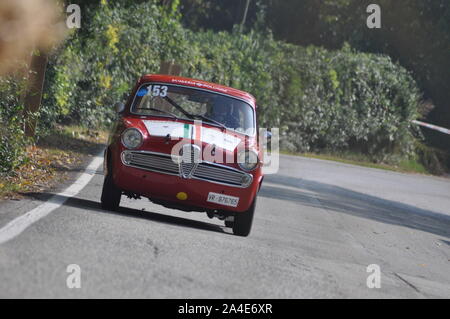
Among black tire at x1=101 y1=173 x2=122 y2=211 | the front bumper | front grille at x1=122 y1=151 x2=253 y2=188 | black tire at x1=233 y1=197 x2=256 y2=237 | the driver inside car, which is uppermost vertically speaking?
the driver inside car

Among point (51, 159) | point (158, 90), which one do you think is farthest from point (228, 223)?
point (51, 159)

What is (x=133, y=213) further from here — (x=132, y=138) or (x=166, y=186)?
(x=132, y=138)

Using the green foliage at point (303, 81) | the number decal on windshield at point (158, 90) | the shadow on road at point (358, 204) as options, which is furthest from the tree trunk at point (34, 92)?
the green foliage at point (303, 81)

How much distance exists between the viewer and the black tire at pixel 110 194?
10.1 meters

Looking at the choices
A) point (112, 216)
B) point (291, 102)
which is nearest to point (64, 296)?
point (112, 216)

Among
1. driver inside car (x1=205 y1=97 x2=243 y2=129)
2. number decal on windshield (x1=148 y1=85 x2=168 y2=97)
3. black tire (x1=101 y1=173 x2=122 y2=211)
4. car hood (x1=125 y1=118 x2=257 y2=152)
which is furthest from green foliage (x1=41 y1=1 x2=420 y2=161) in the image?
black tire (x1=101 y1=173 x2=122 y2=211)

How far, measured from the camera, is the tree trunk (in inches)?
615

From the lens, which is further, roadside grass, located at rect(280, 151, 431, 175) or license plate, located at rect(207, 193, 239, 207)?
roadside grass, located at rect(280, 151, 431, 175)

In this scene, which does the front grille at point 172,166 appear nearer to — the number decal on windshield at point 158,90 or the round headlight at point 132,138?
the round headlight at point 132,138

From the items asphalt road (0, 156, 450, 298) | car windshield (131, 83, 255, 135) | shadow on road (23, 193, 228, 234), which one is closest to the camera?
asphalt road (0, 156, 450, 298)

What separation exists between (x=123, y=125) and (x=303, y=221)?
3.71 m

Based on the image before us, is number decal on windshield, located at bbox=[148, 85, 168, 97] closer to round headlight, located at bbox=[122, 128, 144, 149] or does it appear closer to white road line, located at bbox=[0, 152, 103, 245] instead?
round headlight, located at bbox=[122, 128, 144, 149]

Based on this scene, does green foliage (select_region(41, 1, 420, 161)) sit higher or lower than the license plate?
lower

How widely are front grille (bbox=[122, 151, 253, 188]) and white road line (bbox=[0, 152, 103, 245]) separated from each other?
3.06 feet
